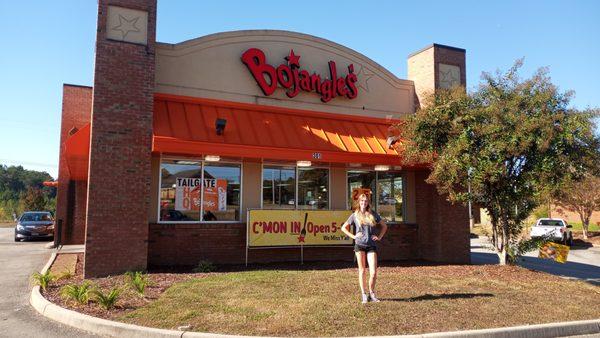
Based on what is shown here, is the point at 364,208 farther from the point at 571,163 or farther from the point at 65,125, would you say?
the point at 65,125

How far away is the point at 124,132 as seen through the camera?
10.5 metres

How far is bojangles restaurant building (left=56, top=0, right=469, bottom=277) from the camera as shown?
10.5 m

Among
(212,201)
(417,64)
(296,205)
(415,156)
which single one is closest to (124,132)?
(212,201)

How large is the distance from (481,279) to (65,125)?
56.4 feet

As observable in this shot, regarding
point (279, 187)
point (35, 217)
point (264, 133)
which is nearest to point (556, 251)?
A: point (279, 187)

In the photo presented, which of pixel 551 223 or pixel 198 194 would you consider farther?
pixel 551 223

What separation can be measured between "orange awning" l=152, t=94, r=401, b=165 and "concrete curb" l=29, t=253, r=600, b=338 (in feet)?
14.6

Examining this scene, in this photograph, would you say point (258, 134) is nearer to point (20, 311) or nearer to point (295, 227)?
point (295, 227)

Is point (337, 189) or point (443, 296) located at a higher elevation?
point (337, 189)

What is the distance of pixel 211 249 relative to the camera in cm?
1194

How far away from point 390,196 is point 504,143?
501 cm

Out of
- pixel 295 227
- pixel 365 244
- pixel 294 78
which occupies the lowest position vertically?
pixel 365 244

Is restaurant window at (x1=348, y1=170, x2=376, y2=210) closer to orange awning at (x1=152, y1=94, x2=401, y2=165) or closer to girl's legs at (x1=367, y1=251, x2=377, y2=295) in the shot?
orange awning at (x1=152, y1=94, x2=401, y2=165)

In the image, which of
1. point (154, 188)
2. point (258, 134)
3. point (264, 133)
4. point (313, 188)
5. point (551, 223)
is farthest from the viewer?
point (551, 223)
